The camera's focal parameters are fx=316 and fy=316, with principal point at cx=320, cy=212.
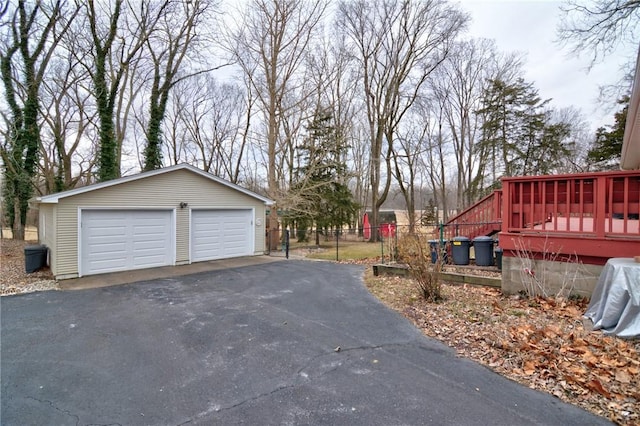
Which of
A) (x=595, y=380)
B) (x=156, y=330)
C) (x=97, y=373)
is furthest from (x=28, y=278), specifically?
(x=595, y=380)

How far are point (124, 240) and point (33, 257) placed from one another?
262 centimetres

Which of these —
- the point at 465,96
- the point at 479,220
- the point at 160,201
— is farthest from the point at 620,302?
the point at 465,96

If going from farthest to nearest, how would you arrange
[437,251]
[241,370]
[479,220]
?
[479,220]
[437,251]
[241,370]

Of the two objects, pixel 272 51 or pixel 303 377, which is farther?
pixel 272 51

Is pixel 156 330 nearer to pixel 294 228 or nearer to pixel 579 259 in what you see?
pixel 579 259

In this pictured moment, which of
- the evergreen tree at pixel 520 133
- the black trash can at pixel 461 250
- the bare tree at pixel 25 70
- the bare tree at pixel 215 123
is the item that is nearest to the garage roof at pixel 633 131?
the black trash can at pixel 461 250

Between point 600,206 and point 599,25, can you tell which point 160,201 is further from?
point 599,25

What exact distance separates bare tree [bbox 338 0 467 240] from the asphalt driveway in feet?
55.0

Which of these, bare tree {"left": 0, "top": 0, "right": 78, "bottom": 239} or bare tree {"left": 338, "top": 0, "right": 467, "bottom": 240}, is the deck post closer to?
bare tree {"left": 338, "top": 0, "right": 467, "bottom": 240}

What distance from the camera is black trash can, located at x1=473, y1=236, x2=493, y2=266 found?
773 cm

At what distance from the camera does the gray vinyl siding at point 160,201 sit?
8.41 metres

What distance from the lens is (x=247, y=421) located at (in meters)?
2.56

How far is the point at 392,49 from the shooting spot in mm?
19938

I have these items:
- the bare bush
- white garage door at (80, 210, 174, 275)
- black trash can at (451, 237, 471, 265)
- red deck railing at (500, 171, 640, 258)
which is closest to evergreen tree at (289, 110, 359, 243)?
white garage door at (80, 210, 174, 275)
